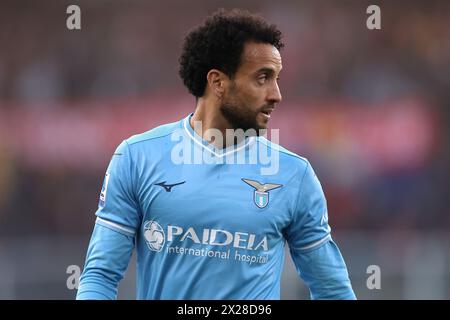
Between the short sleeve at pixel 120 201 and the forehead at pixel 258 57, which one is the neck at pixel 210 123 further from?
the short sleeve at pixel 120 201

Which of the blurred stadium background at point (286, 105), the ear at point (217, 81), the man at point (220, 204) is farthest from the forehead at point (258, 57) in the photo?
the blurred stadium background at point (286, 105)

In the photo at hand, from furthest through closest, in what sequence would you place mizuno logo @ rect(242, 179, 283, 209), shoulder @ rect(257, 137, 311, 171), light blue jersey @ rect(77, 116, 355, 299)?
1. shoulder @ rect(257, 137, 311, 171)
2. mizuno logo @ rect(242, 179, 283, 209)
3. light blue jersey @ rect(77, 116, 355, 299)

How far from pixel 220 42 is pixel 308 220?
3.14 feet

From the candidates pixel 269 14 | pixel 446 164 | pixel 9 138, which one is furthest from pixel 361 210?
pixel 9 138

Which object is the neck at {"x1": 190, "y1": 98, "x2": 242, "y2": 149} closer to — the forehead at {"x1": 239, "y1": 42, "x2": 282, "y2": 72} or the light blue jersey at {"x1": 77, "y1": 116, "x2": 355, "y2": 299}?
the light blue jersey at {"x1": 77, "y1": 116, "x2": 355, "y2": 299}

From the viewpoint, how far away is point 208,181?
4227 mm

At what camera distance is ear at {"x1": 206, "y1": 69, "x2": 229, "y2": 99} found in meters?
4.39

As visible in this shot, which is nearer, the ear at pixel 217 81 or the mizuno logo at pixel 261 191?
the mizuno logo at pixel 261 191

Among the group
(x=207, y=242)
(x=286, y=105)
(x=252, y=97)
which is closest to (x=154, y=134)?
(x=252, y=97)

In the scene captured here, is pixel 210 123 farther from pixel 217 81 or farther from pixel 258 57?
pixel 258 57

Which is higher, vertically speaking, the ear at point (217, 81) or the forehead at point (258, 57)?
the forehead at point (258, 57)

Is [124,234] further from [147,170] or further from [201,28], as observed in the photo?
[201,28]

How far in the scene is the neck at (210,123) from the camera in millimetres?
4363

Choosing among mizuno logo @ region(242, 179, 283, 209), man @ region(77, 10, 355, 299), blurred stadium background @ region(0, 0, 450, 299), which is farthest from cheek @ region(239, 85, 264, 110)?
blurred stadium background @ region(0, 0, 450, 299)
